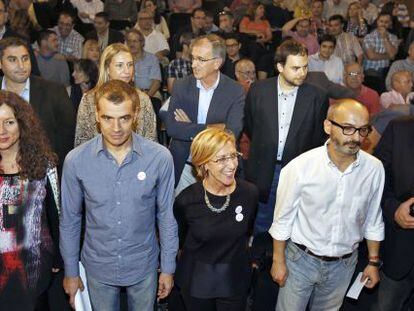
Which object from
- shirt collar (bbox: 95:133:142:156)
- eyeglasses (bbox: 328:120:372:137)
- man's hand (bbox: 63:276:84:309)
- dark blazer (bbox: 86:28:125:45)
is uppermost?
eyeglasses (bbox: 328:120:372:137)

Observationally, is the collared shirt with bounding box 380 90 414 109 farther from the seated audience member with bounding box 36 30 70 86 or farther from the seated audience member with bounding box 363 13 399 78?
the seated audience member with bounding box 36 30 70 86

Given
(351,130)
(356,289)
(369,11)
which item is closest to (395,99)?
(356,289)

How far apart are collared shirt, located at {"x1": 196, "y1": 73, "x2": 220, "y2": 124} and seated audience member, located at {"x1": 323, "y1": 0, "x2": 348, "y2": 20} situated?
22.7 ft

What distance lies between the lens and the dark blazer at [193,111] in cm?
374

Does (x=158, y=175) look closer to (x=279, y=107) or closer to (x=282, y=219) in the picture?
(x=282, y=219)

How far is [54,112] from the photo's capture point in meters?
3.68

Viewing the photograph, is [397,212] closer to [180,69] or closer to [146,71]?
[180,69]

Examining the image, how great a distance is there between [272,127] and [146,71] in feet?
10.7

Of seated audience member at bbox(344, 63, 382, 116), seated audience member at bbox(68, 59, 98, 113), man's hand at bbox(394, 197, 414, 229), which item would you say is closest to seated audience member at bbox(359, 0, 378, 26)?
seated audience member at bbox(344, 63, 382, 116)

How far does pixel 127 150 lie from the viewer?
2523mm

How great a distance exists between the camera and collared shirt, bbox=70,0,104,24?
29.5ft

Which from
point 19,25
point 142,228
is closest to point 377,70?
point 19,25

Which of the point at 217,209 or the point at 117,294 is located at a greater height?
the point at 217,209

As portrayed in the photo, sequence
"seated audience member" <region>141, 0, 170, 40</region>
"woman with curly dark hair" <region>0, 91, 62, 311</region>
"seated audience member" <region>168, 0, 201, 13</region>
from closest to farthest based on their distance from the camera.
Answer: "woman with curly dark hair" <region>0, 91, 62, 311</region> → "seated audience member" <region>141, 0, 170, 40</region> → "seated audience member" <region>168, 0, 201, 13</region>
